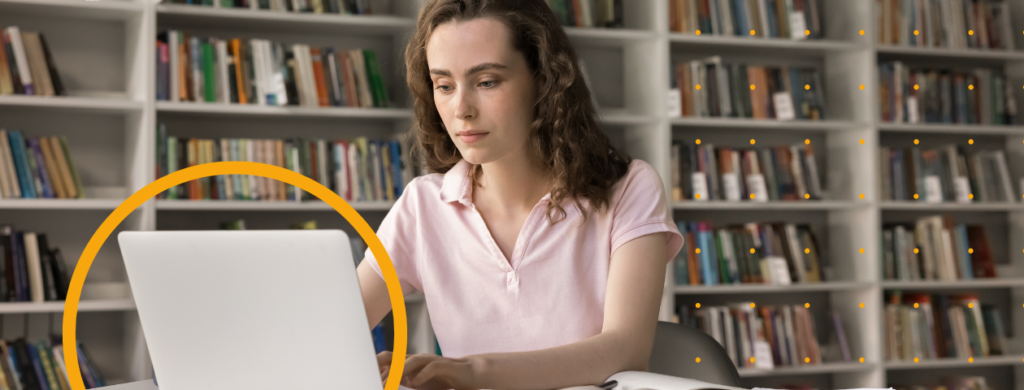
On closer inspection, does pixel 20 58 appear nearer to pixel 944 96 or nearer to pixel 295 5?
pixel 295 5

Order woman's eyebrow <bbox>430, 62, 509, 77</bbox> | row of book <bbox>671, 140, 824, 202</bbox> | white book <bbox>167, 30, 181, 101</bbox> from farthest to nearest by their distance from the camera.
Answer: row of book <bbox>671, 140, 824, 202</bbox> → white book <bbox>167, 30, 181, 101</bbox> → woman's eyebrow <bbox>430, 62, 509, 77</bbox>

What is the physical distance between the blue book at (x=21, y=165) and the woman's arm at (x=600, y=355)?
2048 millimetres

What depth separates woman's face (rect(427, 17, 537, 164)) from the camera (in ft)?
3.53

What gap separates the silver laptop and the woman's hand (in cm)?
12

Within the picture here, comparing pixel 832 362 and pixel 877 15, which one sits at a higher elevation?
pixel 877 15

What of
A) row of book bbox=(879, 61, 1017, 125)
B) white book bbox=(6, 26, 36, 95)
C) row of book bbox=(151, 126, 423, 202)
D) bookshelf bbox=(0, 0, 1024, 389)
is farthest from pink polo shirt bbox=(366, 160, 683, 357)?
row of book bbox=(879, 61, 1017, 125)

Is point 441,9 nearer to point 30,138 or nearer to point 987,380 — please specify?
point 30,138

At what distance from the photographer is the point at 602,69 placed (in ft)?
10.8

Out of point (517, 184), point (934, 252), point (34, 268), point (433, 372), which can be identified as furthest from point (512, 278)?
point (934, 252)

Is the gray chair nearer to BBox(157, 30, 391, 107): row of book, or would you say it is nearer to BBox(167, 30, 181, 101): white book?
BBox(157, 30, 391, 107): row of book

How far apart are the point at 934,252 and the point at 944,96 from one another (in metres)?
0.67

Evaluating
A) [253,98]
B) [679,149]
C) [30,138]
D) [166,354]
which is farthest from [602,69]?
[166,354]

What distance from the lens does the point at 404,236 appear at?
129 cm

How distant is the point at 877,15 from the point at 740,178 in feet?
3.01
